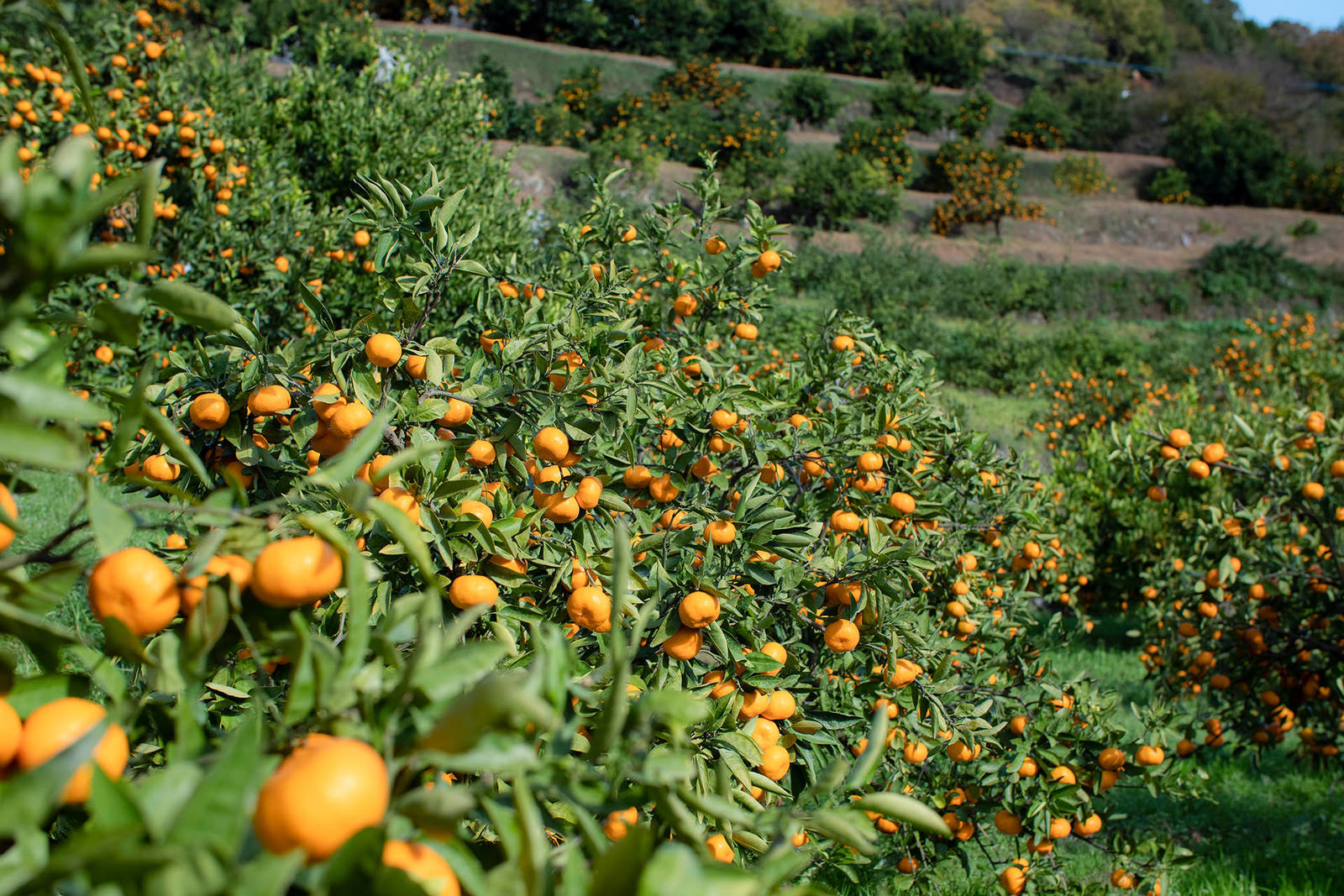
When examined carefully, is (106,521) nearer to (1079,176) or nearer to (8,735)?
(8,735)

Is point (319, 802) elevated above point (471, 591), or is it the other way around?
point (319, 802)

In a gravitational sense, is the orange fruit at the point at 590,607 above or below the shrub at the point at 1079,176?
below

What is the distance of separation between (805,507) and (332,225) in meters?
2.98

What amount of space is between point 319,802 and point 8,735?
0.23m

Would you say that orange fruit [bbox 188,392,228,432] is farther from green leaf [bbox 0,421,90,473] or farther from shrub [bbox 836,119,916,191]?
shrub [bbox 836,119,916,191]

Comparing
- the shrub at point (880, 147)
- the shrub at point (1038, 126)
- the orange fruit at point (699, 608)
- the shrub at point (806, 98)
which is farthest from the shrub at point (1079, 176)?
the orange fruit at point (699, 608)

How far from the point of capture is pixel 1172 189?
20484 millimetres

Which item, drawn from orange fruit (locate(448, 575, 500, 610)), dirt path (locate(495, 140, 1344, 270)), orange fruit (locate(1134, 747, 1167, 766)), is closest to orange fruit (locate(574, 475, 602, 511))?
orange fruit (locate(448, 575, 500, 610))

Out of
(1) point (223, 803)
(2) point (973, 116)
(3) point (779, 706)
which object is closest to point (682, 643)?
(3) point (779, 706)

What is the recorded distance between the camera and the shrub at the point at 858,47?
25.3 metres

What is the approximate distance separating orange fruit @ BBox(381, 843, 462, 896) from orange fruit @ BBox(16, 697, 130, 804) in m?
0.18

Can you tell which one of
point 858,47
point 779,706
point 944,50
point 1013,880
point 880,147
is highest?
point 944,50

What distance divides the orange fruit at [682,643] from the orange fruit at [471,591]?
0.24 meters

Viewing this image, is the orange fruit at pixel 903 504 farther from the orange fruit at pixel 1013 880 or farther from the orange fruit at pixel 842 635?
the orange fruit at pixel 1013 880
